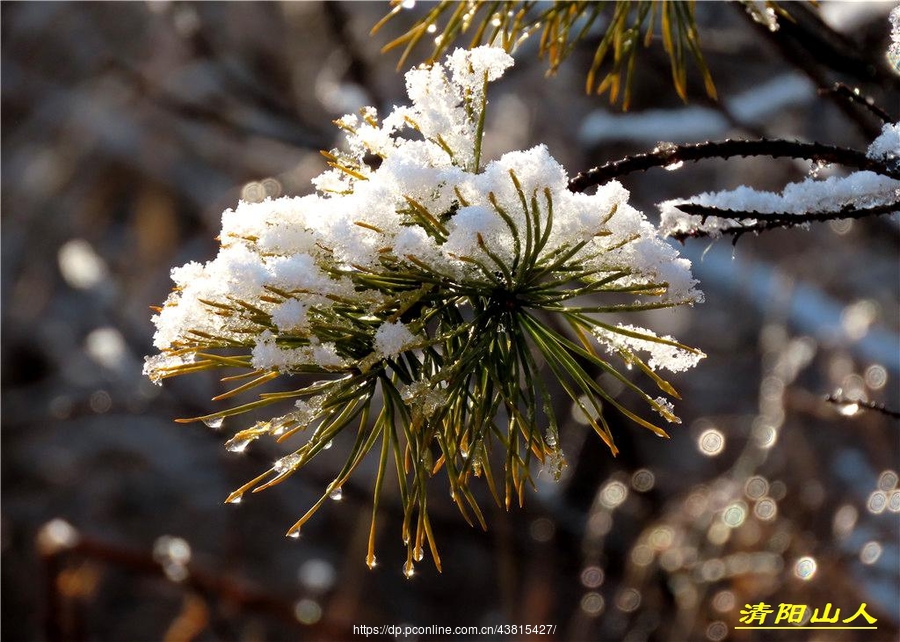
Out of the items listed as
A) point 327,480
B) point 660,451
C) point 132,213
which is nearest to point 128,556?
point 327,480

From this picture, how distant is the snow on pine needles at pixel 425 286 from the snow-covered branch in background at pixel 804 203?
8 centimetres

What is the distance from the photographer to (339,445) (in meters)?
3.39

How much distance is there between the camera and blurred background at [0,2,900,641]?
65.7 inches

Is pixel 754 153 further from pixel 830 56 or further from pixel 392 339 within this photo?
pixel 830 56

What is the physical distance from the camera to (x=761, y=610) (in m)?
1.46

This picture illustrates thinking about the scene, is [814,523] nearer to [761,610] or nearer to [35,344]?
[761,610]

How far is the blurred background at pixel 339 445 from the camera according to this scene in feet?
5.48

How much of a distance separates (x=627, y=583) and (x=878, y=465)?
2.37ft

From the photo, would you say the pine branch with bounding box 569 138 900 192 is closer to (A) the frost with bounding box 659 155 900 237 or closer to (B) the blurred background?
(A) the frost with bounding box 659 155 900 237

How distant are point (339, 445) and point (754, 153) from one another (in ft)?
9.97

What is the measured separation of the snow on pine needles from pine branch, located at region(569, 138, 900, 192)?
0.14 ft

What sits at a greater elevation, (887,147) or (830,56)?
(830,56)

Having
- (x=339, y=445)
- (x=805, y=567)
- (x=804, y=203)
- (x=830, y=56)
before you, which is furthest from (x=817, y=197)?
(x=339, y=445)

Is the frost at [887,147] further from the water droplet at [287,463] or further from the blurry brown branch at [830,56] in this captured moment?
the blurry brown branch at [830,56]
